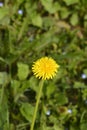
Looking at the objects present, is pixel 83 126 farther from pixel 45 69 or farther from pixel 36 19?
pixel 36 19

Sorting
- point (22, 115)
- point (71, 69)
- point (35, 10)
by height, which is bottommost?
point (22, 115)

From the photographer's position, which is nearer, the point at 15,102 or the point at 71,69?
the point at 15,102

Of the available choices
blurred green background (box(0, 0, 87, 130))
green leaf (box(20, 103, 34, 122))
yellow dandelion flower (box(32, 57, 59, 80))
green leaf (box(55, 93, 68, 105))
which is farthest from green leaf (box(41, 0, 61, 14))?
yellow dandelion flower (box(32, 57, 59, 80))

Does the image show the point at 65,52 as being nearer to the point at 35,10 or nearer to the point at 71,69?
the point at 71,69

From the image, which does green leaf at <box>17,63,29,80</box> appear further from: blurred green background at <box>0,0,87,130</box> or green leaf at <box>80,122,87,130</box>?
green leaf at <box>80,122,87,130</box>

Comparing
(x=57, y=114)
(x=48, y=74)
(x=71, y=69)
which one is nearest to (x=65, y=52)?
(x=71, y=69)

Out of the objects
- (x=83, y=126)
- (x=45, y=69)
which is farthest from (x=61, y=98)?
(x=45, y=69)

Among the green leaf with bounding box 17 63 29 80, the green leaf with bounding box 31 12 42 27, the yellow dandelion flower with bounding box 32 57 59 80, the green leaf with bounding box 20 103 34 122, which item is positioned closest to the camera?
the yellow dandelion flower with bounding box 32 57 59 80
